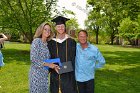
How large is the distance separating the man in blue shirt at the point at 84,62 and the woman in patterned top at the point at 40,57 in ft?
2.38

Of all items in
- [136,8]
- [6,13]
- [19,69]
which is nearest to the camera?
[19,69]

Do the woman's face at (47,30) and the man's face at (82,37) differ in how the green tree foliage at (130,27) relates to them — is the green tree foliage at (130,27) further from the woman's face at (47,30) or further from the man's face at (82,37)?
the woman's face at (47,30)

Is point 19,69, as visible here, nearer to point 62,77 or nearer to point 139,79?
point 139,79

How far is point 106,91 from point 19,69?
7.31 metres

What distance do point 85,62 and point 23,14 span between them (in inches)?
898

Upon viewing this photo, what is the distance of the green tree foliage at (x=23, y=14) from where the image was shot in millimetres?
29078

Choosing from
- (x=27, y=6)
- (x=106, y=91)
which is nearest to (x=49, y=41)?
(x=106, y=91)

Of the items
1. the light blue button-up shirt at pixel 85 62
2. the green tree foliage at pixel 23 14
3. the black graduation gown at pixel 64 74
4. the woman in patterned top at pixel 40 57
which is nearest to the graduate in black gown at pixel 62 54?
the black graduation gown at pixel 64 74

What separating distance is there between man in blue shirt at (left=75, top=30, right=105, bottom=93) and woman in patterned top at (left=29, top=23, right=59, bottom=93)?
726 millimetres

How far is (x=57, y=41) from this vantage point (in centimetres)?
666

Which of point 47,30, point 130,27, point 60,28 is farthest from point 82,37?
point 130,27

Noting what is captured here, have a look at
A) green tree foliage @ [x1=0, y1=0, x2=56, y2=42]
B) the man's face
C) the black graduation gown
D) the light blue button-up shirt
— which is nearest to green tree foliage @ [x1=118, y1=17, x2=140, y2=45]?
green tree foliage @ [x1=0, y1=0, x2=56, y2=42]

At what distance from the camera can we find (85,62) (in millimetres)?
7266

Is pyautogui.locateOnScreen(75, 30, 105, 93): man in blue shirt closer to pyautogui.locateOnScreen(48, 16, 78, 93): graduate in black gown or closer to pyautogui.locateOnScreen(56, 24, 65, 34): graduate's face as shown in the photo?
pyautogui.locateOnScreen(48, 16, 78, 93): graduate in black gown
